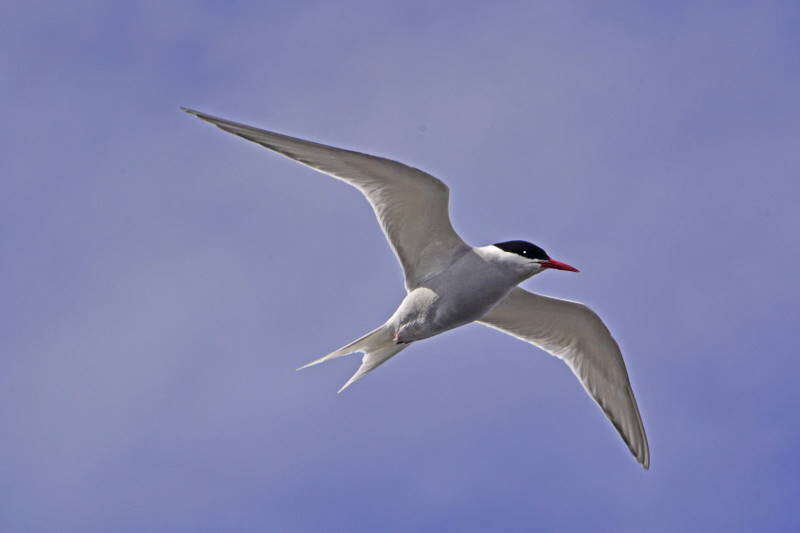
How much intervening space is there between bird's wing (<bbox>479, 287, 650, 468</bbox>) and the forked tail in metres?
1.51

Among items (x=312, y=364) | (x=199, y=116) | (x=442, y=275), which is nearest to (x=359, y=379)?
(x=312, y=364)

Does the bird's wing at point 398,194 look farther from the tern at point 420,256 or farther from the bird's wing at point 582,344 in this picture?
the bird's wing at point 582,344

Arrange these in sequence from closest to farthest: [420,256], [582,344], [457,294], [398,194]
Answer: [398,194], [457,294], [420,256], [582,344]

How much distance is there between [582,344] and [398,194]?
3.49 m

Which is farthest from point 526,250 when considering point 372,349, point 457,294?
point 372,349

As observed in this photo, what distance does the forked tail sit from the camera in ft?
37.3

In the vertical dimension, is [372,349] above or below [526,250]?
below

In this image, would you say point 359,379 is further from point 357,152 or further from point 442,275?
point 357,152

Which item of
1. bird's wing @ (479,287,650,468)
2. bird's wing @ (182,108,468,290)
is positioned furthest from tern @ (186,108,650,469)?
bird's wing @ (479,287,650,468)

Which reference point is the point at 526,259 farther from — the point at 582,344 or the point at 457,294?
the point at 582,344

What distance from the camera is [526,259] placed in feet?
36.1

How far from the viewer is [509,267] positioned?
11.0 meters

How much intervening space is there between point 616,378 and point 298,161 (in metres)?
5.04

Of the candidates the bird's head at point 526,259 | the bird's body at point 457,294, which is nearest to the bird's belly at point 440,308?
the bird's body at point 457,294
